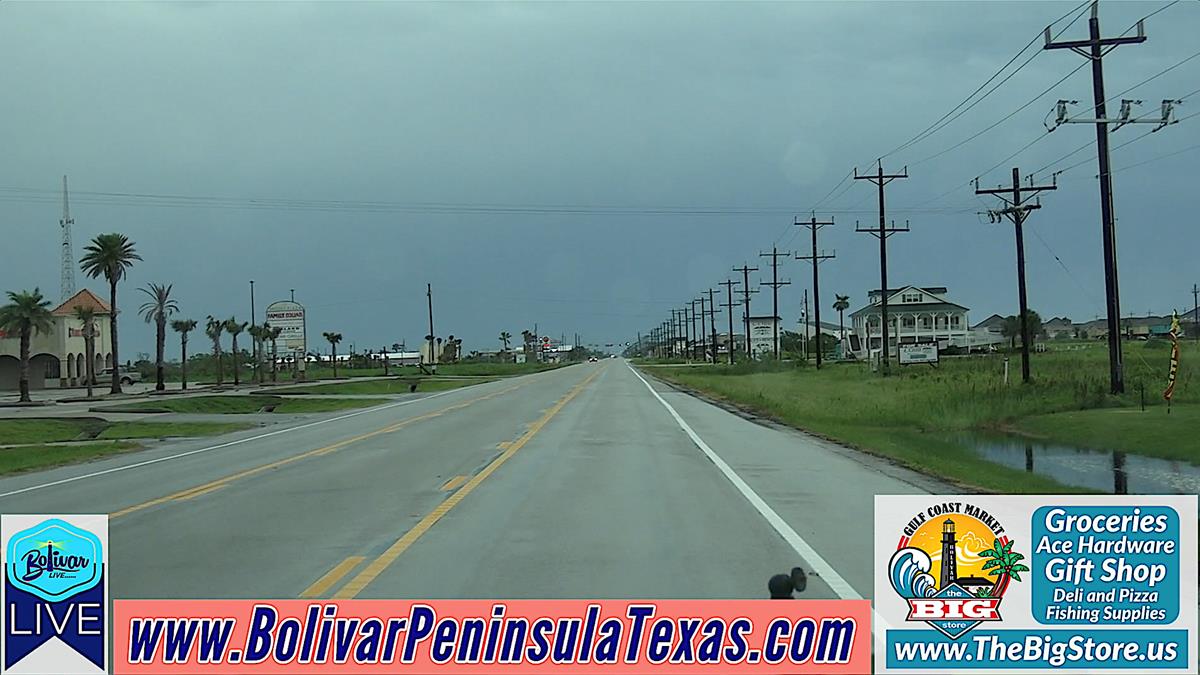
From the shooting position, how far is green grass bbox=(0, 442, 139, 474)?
919 inches

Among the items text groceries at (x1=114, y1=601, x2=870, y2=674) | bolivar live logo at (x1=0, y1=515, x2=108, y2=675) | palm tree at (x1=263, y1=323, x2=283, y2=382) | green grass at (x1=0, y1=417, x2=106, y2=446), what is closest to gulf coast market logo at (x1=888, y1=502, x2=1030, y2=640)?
text groceries at (x1=114, y1=601, x2=870, y2=674)

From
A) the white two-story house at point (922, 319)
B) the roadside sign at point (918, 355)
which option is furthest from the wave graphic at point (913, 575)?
the white two-story house at point (922, 319)

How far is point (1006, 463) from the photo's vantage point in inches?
1017

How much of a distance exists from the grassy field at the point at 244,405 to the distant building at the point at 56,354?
48085 mm

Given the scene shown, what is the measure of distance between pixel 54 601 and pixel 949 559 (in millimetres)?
6662

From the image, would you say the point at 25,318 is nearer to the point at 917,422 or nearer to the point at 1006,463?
the point at 917,422

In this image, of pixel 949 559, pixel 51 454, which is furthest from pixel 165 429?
pixel 949 559

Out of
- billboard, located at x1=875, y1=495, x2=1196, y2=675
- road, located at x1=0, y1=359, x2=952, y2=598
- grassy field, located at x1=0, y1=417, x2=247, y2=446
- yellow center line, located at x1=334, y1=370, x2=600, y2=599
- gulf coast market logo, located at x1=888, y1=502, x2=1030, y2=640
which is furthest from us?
grassy field, located at x1=0, y1=417, x2=247, y2=446

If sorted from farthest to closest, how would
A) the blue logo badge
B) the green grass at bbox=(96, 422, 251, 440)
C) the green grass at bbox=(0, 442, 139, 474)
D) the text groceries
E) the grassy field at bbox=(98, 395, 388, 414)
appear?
the grassy field at bbox=(98, 395, 388, 414), the green grass at bbox=(96, 422, 251, 440), the green grass at bbox=(0, 442, 139, 474), the blue logo badge, the text groceries

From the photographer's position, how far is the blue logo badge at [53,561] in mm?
8922

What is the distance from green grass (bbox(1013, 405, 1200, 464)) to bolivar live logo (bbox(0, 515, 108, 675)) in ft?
74.9

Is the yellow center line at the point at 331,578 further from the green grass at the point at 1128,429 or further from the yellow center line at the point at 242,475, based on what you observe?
the green grass at the point at 1128,429

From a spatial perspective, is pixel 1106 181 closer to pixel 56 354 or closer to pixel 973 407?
pixel 973 407

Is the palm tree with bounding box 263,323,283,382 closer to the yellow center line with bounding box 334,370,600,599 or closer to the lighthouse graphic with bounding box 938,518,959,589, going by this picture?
the yellow center line with bounding box 334,370,600,599
